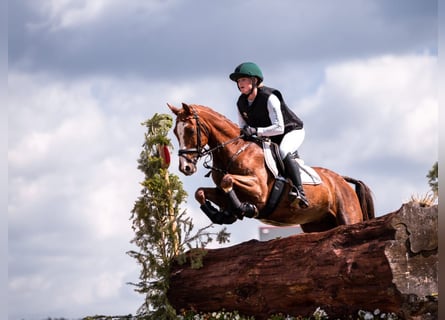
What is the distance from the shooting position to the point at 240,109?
8422 millimetres

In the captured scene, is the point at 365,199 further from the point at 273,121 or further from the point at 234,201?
the point at 234,201

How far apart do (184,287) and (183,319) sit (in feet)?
1.19

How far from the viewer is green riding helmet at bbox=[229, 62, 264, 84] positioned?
812cm

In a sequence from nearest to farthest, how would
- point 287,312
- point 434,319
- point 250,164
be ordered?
Answer: point 434,319
point 287,312
point 250,164

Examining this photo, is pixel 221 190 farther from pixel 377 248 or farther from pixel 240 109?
pixel 377 248

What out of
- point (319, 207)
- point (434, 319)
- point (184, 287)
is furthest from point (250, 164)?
Answer: point (434, 319)

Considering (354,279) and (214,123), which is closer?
(354,279)

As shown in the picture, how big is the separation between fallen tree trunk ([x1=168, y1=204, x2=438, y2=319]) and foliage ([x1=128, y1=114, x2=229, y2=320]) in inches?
15.5

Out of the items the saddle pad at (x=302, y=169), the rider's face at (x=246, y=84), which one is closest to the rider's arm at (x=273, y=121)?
the saddle pad at (x=302, y=169)

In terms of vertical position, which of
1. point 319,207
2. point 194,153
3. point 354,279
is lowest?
point 354,279

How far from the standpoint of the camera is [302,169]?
841 centimetres

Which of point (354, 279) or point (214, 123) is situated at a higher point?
point (214, 123)

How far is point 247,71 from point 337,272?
100 inches

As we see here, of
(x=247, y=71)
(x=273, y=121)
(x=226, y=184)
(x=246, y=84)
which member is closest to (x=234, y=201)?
(x=226, y=184)
